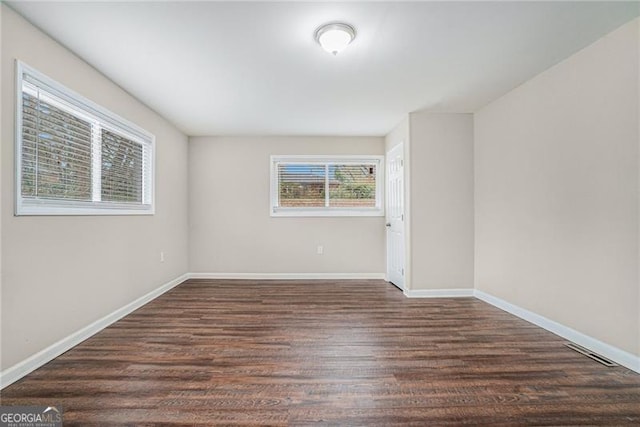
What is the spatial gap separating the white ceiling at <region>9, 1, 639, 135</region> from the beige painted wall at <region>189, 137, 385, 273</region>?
56.2 inches

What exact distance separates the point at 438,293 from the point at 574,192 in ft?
6.31

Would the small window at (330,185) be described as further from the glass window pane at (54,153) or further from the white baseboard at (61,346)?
the glass window pane at (54,153)

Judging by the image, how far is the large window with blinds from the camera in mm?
2102

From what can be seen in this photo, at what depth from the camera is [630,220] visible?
7.04 feet

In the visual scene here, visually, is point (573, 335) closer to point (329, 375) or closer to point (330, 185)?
point (329, 375)

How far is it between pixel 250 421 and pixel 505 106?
3685 mm

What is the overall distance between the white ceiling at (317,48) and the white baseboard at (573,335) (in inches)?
88.1

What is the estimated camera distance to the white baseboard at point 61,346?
1.94m

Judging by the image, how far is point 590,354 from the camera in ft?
7.65

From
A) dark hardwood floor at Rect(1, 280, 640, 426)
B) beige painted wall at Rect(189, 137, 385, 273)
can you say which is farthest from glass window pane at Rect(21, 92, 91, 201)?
beige painted wall at Rect(189, 137, 385, 273)

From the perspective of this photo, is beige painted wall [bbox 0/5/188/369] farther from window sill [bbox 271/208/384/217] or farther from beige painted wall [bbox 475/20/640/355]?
beige painted wall [bbox 475/20/640/355]

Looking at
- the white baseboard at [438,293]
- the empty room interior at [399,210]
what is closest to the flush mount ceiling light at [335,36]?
the empty room interior at [399,210]

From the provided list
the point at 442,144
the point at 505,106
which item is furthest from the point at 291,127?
the point at 505,106

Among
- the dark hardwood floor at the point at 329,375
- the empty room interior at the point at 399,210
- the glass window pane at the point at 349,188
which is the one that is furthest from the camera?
the glass window pane at the point at 349,188
